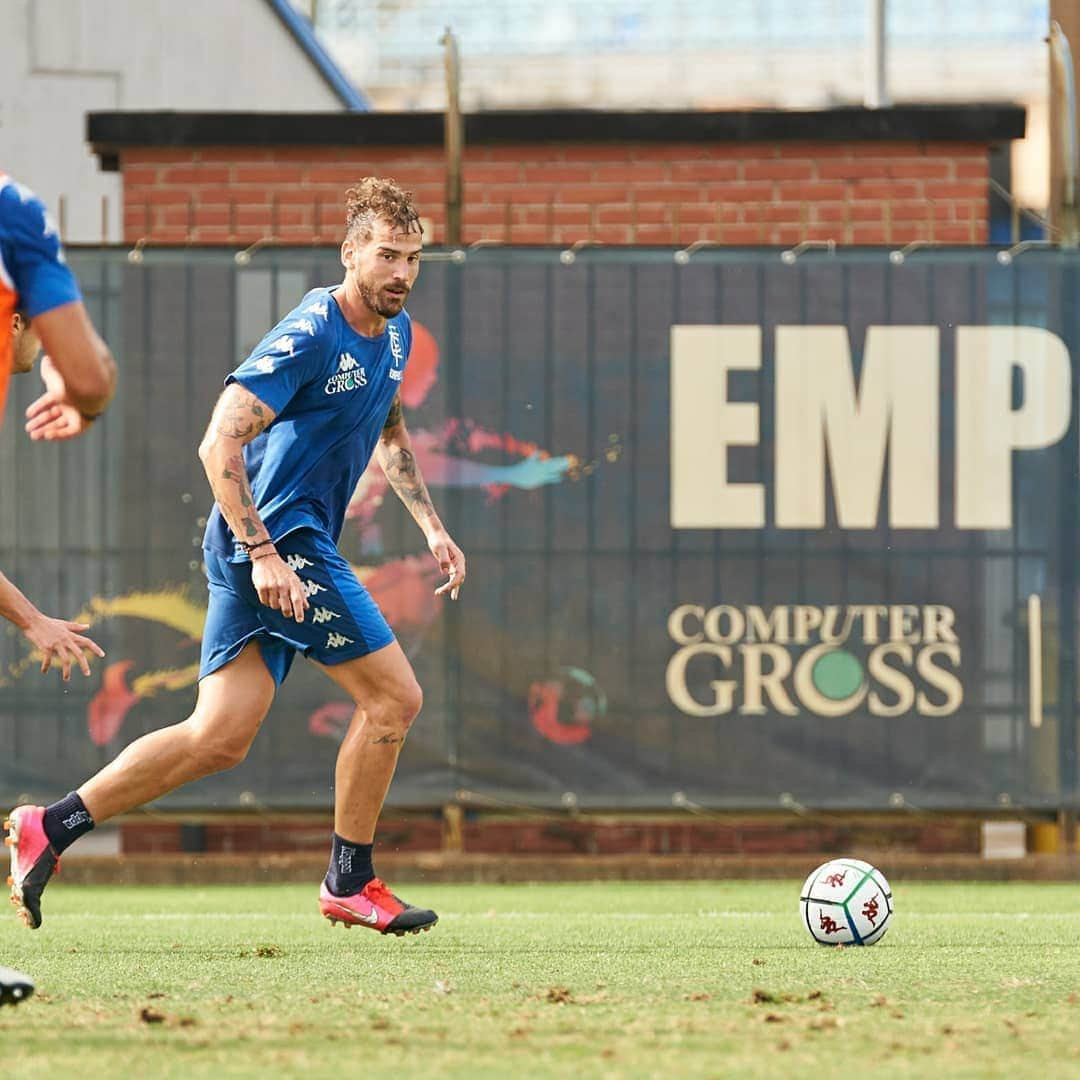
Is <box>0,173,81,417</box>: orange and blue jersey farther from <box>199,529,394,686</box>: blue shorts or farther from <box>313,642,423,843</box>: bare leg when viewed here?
<box>313,642,423,843</box>: bare leg

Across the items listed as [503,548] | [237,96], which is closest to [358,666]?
[503,548]

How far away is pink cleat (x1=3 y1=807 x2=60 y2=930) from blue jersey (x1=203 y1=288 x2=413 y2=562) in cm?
94

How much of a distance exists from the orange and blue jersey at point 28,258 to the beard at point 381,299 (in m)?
1.88

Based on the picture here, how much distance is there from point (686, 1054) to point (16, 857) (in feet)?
8.75

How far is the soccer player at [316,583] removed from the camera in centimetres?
622

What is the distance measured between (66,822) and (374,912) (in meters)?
0.92

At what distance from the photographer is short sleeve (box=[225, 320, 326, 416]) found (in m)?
A: 6.15

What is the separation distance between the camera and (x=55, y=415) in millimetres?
4586

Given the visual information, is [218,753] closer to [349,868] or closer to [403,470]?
[349,868]

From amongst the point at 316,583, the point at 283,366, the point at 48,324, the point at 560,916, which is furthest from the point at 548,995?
the point at 560,916

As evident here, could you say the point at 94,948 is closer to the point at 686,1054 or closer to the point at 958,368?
the point at 686,1054

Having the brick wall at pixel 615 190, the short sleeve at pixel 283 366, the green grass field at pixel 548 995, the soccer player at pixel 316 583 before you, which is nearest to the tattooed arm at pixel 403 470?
the soccer player at pixel 316 583

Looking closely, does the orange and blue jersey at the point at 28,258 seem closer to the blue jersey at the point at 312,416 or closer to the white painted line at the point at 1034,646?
the blue jersey at the point at 312,416

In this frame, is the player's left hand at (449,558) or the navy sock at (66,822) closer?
the navy sock at (66,822)
